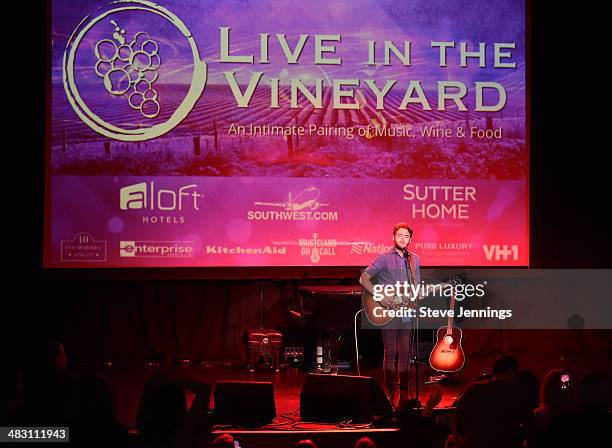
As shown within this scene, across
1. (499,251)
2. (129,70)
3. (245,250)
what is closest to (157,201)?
(245,250)

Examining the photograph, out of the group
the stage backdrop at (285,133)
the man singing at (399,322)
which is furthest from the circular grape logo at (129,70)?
the man singing at (399,322)

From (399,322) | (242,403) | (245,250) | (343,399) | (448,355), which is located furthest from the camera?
(245,250)

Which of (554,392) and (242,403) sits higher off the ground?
(554,392)

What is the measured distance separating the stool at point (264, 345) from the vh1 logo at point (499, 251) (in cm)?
225

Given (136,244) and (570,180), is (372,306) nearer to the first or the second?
(136,244)

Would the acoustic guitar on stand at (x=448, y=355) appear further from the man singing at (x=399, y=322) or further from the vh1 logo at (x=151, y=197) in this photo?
the vh1 logo at (x=151, y=197)

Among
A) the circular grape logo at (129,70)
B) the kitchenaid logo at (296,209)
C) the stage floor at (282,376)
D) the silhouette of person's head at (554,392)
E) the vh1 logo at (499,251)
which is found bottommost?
the stage floor at (282,376)

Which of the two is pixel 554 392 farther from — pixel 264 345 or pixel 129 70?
pixel 129 70

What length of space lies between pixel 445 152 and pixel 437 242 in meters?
0.91

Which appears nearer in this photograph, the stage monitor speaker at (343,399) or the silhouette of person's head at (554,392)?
the silhouette of person's head at (554,392)

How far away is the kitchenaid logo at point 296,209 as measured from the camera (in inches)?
307

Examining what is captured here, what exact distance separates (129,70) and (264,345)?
9.91 ft

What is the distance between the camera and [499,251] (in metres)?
8.02

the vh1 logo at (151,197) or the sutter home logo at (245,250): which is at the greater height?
the vh1 logo at (151,197)
